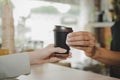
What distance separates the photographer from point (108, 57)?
1444mm

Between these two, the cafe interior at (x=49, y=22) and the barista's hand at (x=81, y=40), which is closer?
the barista's hand at (x=81, y=40)

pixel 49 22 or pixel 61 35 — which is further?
pixel 49 22

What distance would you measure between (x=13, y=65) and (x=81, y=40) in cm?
37

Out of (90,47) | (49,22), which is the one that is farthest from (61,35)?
(49,22)

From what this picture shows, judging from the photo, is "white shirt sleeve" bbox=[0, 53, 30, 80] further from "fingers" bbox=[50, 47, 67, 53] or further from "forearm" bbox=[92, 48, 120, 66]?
"forearm" bbox=[92, 48, 120, 66]

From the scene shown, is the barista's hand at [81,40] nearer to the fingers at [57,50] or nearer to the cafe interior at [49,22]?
the fingers at [57,50]

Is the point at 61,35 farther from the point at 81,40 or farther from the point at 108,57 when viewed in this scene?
the point at 108,57

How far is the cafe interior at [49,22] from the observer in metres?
2.41

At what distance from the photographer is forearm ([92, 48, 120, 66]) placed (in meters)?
1.42

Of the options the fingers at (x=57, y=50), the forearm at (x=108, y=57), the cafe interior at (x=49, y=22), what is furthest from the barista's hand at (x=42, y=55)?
the cafe interior at (x=49, y=22)

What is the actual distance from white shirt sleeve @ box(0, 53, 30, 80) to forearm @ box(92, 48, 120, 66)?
0.51m

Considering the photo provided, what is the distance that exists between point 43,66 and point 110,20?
1941mm

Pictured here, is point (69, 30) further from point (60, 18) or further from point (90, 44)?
Answer: point (60, 18)

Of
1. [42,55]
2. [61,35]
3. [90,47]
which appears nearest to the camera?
[61,35]
